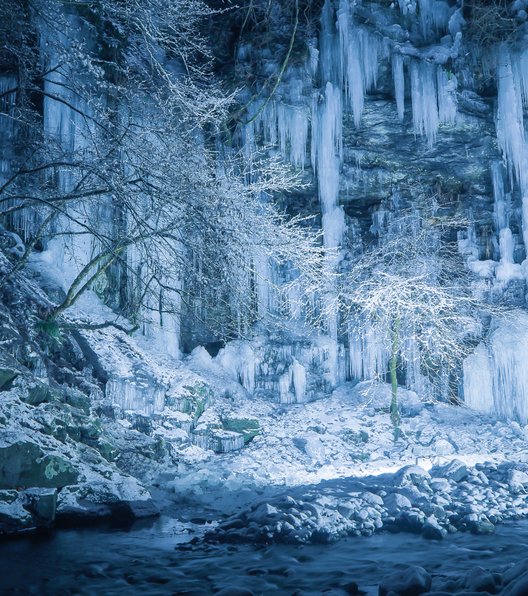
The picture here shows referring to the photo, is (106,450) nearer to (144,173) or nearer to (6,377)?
(6,377)

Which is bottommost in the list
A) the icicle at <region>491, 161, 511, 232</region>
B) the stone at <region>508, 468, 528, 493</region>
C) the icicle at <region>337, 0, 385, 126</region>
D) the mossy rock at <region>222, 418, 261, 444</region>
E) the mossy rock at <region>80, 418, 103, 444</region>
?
the stone at <region>508, 468, 528, 493</region>

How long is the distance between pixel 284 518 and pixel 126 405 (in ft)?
16.4

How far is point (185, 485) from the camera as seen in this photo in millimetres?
7551

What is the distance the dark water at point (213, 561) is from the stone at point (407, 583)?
0.23 meters

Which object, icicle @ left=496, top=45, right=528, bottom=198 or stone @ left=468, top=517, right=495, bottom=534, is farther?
icicle @ left=496, top=45, right=528, bottom=198

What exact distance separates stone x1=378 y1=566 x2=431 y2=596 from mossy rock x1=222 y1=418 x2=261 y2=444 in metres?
6.52

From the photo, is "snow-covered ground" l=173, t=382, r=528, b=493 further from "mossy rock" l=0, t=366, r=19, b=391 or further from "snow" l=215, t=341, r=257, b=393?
"mossy rock" l=0, t=366, r=19, b=391

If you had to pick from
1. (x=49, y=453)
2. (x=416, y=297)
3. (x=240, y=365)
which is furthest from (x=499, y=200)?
(x=49, y=453)

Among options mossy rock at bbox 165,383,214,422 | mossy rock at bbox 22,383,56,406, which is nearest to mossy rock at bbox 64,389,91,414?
mossy rock at bbox 22,383,56,406

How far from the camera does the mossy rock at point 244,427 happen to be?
33.6ft

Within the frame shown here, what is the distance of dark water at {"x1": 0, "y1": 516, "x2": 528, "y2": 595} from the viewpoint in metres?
4.14

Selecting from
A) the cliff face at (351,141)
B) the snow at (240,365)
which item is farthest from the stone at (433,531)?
the snow at (240,365)

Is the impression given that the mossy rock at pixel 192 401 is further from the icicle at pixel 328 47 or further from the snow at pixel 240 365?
the icicle at pixel 328 47

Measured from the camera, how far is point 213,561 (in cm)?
473
